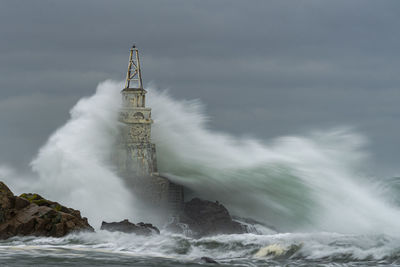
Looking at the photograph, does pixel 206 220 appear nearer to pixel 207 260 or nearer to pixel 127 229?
pixel 127 229

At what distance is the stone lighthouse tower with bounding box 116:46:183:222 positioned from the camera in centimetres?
3694

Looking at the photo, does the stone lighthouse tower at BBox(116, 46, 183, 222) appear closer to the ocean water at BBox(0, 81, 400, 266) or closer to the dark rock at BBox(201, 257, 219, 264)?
the ocean water at BBox(0, 81, 400, 266)

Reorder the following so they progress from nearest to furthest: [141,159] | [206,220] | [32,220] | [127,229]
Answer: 1. [32,220]
2. [127,229]
3. [206,220]
4. [141,159]

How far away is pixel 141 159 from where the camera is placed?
38219 mm

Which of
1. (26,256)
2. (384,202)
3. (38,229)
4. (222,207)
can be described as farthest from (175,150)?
(26,256)

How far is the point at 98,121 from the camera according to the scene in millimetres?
38062

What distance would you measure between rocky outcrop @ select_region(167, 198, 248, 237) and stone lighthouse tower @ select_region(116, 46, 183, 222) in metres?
2.58

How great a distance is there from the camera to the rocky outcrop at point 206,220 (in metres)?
31.2

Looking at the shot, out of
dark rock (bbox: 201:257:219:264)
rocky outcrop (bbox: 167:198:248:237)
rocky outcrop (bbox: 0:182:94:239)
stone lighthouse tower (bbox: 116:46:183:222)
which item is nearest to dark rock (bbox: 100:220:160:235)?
rocky outcrop (bbox: 0:182:94:239)

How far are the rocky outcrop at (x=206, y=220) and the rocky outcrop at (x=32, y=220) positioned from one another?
898 cm

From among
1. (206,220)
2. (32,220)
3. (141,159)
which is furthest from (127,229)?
(141,159)

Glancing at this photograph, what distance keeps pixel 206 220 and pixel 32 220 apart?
37.1 feet

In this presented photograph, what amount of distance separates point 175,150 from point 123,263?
854 inches

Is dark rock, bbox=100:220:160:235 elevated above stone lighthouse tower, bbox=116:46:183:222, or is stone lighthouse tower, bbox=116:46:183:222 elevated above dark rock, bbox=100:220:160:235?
stone lighthouse tower, bbox=116:46:183:222
